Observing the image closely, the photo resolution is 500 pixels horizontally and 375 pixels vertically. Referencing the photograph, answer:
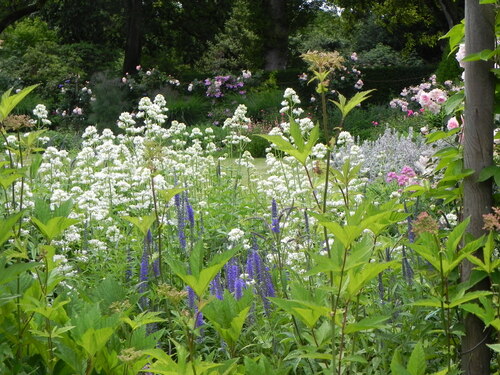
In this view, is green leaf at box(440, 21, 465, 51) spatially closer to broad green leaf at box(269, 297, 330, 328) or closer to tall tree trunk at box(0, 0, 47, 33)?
broad green leaf at box(269, 297, 330, 328)

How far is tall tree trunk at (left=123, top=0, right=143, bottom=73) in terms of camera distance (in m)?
23.4

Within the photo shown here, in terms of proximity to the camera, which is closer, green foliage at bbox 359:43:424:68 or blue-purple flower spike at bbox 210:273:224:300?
blue-purple flower spike at bbox 210:273:224:300

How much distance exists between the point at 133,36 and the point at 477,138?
2258 centimetres

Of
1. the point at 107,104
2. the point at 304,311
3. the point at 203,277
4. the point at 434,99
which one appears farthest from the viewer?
the point at 107,104

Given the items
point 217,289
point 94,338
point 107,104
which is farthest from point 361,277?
point 107,104

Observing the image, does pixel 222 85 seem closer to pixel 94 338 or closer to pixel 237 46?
pixel 237 46

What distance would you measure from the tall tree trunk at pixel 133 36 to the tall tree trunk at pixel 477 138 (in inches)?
867

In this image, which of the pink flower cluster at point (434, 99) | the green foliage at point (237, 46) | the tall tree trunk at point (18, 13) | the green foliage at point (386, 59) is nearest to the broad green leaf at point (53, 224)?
the pink flower cluster at point (434, 99)

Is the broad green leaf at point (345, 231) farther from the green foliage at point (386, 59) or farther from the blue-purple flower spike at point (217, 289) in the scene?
the green foliage at point (386, 59)

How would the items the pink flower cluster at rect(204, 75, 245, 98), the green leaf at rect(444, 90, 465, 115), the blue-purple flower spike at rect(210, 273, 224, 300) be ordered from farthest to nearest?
1. the pink flower cluster at rect(204, 75, 245, 98)
2. the blue-purple flower spike at rect(210, 273, 224, 300)
3. the green leaf at rect(444, 90, 465, 115)

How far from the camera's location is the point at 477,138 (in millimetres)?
2213

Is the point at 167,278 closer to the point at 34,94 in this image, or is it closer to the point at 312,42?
the point at 34,94

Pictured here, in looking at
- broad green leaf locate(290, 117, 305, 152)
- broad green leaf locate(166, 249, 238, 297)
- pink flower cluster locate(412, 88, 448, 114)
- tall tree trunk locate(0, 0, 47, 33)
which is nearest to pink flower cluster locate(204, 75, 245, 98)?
tall tree trunk locate(0, 0, 47, 33)

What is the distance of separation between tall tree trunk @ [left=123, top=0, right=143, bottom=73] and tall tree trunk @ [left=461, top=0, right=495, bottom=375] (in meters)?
22.0
